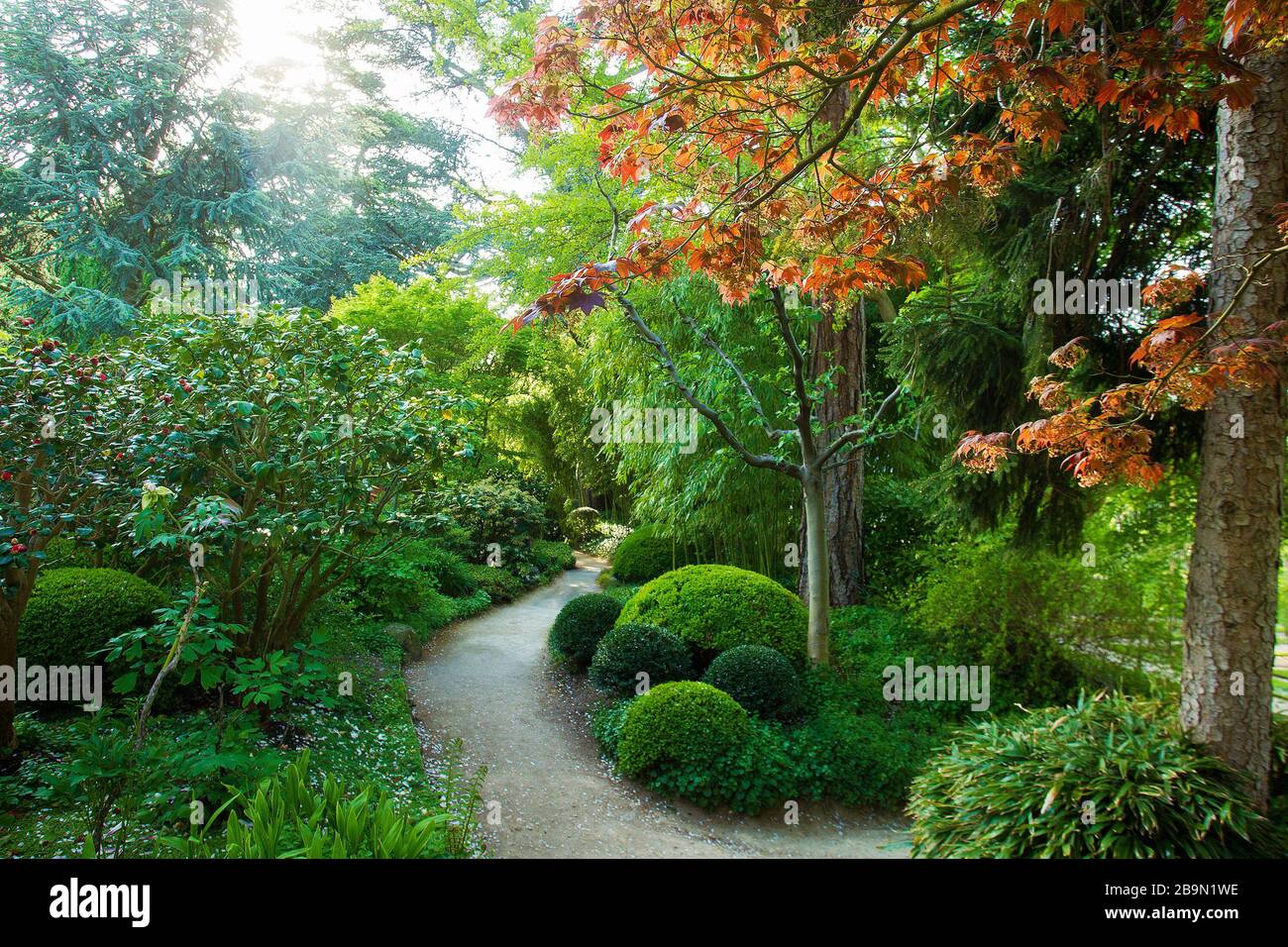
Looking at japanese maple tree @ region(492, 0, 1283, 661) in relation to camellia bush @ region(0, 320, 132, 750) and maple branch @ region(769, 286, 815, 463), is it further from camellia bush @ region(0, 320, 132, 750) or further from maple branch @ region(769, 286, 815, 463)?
camellia bush @ region(0, 320, 132, 750)

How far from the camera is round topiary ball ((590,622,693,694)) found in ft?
15.6

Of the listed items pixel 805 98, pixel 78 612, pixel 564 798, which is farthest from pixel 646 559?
pixel 805 98

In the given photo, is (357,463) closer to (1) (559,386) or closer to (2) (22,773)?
(2) (22,773)

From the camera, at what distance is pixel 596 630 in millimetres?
5668

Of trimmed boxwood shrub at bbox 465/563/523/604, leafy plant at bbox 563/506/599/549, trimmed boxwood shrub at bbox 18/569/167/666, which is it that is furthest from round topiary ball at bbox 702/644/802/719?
leafy plant at bbox 563/506/599/549

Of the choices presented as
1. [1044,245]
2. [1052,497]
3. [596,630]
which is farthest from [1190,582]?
[596,630]

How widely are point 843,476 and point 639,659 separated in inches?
98.9

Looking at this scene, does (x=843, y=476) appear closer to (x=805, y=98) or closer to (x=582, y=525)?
(x=805, y=98)

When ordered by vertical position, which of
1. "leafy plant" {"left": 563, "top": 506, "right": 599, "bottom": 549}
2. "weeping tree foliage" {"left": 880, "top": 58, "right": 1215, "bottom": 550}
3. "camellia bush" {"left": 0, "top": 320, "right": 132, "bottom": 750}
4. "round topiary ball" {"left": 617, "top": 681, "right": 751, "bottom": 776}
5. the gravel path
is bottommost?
the gravel path

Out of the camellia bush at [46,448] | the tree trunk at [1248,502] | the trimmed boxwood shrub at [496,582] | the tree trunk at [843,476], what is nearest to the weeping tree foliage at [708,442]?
the tree trunk at [843,476]

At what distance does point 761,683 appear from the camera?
14.4 feet

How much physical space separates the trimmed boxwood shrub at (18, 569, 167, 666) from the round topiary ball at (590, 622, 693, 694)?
2744 mm
